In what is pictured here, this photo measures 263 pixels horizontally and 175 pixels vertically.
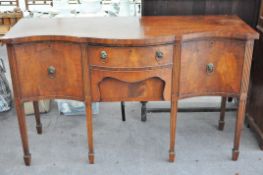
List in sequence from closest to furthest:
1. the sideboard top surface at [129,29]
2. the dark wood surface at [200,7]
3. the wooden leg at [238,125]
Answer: the sideboard top surface at [129,29], the wooden leg at [238,125], the dark wood surface at [200,7]

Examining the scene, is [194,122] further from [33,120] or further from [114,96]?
[33,120]

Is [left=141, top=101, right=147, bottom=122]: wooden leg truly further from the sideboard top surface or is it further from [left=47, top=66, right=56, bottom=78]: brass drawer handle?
[left=47, top=66, right=56, bottom=78]: brass drawer handle

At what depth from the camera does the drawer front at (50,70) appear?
1716 millimetres

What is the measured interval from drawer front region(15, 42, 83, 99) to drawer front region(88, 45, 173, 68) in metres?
0.09

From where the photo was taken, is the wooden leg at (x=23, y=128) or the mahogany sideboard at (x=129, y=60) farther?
the wooden leg at (x=23, y=128)

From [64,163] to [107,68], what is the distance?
643 millimetres

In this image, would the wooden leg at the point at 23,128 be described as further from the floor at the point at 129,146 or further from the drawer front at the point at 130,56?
the drawer front at the point at 130,56

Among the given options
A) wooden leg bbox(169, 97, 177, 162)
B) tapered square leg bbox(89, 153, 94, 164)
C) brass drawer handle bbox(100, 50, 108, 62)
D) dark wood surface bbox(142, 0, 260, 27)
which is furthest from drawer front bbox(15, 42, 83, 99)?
dark wood surface bbox(142, 0, 260, 27)

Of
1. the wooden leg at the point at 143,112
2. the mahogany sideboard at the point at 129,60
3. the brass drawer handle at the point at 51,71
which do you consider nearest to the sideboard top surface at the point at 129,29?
the mahogany sideboard at the point at 129,60

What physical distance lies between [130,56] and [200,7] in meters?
0.79

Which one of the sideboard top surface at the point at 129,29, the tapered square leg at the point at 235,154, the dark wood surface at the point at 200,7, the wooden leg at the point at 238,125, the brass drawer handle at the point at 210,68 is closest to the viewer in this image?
the sideboard top surface at the point at 129,29

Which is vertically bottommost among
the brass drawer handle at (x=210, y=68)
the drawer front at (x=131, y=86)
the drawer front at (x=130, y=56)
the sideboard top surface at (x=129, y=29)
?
the drawer front at (x=131, y=86)

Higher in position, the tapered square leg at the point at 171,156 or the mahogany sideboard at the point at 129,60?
the mahogany sideboard at the point at 129,60

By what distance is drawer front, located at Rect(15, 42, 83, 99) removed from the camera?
67.6 inches
